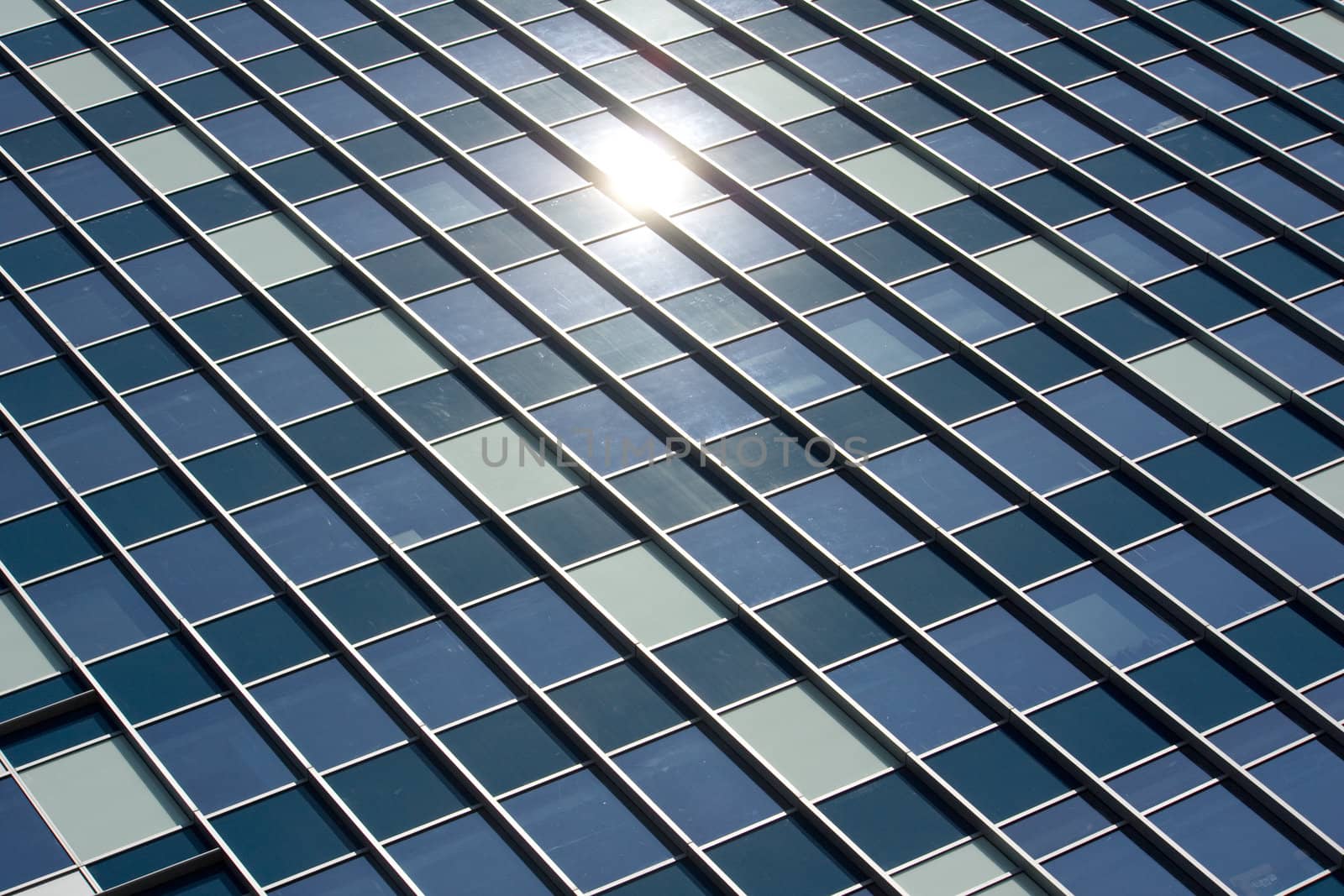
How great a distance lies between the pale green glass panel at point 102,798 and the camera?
110 ft

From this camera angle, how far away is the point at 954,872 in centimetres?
3256

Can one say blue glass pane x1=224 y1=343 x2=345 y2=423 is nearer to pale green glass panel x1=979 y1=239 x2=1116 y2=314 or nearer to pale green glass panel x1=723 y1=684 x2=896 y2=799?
pale green glass panel x1=723 y1=684 x2=896 y2=799

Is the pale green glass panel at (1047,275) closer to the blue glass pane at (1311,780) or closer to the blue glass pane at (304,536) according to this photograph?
the blue glass pane at (1311,780)

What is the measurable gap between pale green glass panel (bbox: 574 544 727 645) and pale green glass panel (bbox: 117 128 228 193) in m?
18.3

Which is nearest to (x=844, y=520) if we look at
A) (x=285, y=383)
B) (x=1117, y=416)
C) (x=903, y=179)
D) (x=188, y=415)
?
(x=1117, y=416)

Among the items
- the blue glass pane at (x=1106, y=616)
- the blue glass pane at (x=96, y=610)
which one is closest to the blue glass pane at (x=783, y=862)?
the blue glass pane at (x=1106, y=616)

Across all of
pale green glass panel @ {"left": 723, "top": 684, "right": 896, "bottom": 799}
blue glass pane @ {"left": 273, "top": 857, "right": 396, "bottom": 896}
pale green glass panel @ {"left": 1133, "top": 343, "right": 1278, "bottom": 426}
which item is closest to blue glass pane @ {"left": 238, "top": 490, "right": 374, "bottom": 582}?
blue glass pane @ {"left": 273, "top": 857, "right": 396, "bottom": 896}

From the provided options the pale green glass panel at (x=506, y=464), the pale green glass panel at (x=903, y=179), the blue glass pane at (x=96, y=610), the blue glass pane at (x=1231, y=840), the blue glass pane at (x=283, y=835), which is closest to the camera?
the blue glass pane at (x=1231, y=840)

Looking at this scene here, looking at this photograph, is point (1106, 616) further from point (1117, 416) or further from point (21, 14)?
point (21, 14)

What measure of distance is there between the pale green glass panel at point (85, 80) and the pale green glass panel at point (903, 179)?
2130cm

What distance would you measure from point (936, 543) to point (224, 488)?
1570 cm

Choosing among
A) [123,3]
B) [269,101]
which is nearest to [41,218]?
[269,101]

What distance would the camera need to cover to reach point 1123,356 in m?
42.2

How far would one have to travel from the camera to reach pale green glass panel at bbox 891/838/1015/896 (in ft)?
106
